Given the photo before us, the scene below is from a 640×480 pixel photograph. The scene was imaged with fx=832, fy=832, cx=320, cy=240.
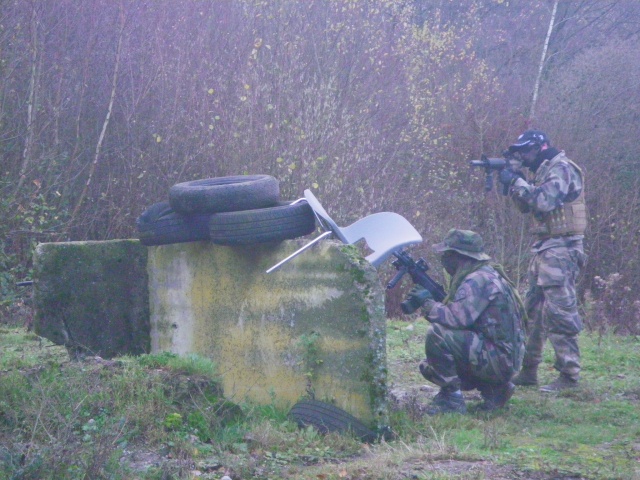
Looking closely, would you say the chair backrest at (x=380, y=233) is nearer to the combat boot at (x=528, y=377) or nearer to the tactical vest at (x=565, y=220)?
the tactical vest at (x=565, y=220)

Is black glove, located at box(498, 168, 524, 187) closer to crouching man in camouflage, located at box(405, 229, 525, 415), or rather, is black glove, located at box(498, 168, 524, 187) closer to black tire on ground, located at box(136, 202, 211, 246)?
crouching man in camouflage, located at box(405, 229, 525, 415)

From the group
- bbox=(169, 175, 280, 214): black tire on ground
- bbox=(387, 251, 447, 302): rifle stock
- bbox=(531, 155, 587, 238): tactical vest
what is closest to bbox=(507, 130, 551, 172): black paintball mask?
bbox=(531, 155, 587, 238): tactical vest

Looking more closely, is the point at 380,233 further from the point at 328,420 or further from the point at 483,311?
the point at 328,420

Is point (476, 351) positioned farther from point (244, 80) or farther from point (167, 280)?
point (244, 80)

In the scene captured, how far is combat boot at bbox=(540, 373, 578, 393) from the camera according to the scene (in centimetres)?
721

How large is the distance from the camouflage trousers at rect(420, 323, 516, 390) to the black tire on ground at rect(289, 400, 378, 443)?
41.1 inches

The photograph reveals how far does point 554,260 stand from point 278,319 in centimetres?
281

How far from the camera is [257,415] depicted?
18.5 ft

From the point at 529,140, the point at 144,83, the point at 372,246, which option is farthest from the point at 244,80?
the point at 372,246

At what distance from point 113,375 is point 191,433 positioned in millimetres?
631

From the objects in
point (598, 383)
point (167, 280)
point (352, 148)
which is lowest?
point (598, 383)

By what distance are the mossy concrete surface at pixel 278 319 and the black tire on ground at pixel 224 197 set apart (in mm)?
308

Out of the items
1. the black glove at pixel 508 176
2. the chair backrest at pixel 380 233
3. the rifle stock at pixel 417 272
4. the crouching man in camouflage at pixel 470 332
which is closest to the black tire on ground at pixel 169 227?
the chair backrest at pixel 380 233

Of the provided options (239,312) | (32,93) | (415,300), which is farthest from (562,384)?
(32,93)
